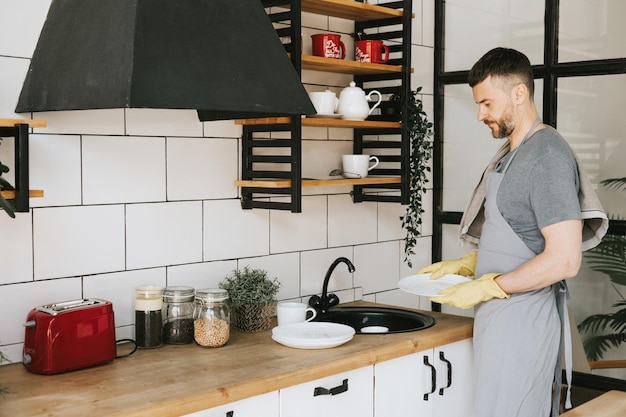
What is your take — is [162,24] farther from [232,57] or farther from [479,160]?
[479,160]

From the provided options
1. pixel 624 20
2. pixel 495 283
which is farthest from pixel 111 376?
pixel 624 20

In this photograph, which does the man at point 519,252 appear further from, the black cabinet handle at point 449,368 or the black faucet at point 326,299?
the black faucet at point 326,299

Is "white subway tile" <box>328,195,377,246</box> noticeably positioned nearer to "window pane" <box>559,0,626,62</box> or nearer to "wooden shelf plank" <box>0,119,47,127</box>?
"window pane" <box>559,0,626,62</box>

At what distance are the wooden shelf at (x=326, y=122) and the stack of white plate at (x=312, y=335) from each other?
717mm

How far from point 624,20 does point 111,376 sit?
2378 mm

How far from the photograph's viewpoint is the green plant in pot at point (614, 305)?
325 cm

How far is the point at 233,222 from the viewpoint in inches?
118

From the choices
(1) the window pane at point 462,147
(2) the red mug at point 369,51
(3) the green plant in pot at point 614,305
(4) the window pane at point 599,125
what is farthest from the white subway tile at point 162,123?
(3) the green plant in pot at point 614,305

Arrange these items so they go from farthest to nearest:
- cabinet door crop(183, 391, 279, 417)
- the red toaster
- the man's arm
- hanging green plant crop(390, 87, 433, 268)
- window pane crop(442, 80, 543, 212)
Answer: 1. window pane crop(442, 80, 543, 212)
2. hanging green plant crop(390, 87, 433, 268)
3. the man's arm
4. the red toaster
5. cabinet door crop(183, 391, 279, 417)

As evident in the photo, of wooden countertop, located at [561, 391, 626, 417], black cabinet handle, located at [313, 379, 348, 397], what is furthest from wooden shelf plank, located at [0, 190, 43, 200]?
wooden countertop, located at [561, 391, 626, 417]

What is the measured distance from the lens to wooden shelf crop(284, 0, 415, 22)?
3.02 metres

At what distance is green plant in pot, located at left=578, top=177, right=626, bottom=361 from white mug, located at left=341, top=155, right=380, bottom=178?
0.97 m

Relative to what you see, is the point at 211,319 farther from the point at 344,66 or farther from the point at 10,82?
the point at 344,66

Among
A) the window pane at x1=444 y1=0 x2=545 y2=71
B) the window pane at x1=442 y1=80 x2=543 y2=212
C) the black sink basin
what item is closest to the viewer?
the black sink basin
